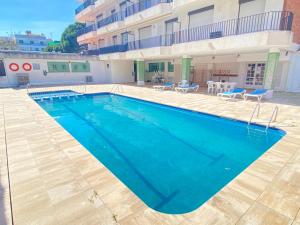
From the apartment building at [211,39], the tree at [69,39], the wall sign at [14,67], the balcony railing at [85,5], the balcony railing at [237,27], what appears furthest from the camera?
the tree at [69,39]

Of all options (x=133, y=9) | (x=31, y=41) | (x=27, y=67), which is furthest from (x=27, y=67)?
(x=31, y=41)

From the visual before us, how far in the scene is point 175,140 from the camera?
19.9 feet

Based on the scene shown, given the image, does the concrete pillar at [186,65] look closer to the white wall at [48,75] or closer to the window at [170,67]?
the window at [170,67]

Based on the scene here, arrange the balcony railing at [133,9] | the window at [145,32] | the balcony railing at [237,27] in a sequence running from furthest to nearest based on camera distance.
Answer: the window at [145,32], the balcony railing at [133,9], the balcony railing at [237,27]

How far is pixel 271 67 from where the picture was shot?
32.9 feet

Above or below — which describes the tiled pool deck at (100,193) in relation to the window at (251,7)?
below

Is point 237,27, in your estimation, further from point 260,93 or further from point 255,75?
point 255,75

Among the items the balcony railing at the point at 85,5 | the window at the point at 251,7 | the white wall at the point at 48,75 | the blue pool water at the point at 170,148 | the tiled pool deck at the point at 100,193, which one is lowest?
the blue pool water at the point at 170,148

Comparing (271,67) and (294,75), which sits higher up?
(271,67)

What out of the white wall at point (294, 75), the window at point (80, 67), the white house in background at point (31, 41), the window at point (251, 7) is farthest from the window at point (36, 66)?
the white house in background at point (31, 41)

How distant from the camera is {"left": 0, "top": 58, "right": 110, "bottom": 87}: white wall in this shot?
711 inches

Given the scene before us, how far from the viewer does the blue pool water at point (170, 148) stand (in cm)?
357

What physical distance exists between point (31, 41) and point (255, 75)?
74.9m

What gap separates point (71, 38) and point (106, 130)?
140 feet
